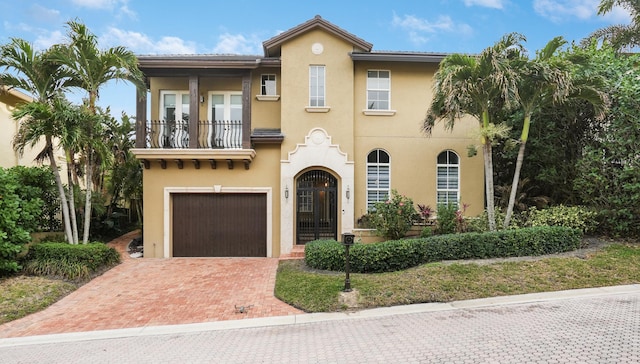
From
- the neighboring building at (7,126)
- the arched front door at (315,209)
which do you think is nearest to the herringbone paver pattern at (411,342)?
the arched front door at (315,209)

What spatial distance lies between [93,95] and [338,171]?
313 inches

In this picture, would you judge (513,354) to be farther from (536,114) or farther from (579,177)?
(536,114)

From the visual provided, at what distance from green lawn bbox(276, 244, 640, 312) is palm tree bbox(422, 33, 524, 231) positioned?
7.53 ft

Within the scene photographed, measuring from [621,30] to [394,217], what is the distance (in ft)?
39.5

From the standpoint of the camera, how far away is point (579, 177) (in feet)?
33.5

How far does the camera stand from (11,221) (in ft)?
26.6

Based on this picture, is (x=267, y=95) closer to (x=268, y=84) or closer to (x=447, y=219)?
(x=268, y=84)

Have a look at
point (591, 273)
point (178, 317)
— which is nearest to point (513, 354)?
point (591, 273)

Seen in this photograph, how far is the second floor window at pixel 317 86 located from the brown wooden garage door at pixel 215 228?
14.3 feet

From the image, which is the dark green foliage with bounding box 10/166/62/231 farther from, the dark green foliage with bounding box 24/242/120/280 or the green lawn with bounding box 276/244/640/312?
the green lawn with bounding box 276/244/640/312

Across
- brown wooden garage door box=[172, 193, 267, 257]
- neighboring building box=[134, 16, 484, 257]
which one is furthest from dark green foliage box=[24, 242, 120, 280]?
brown wooden garage door box=[172, 193, 267, 257]

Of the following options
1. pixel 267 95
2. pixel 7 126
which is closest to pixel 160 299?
pixel 267 95

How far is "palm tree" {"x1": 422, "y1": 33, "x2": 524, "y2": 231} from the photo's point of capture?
343 inches

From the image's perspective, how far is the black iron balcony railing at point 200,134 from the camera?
11.5 metres
